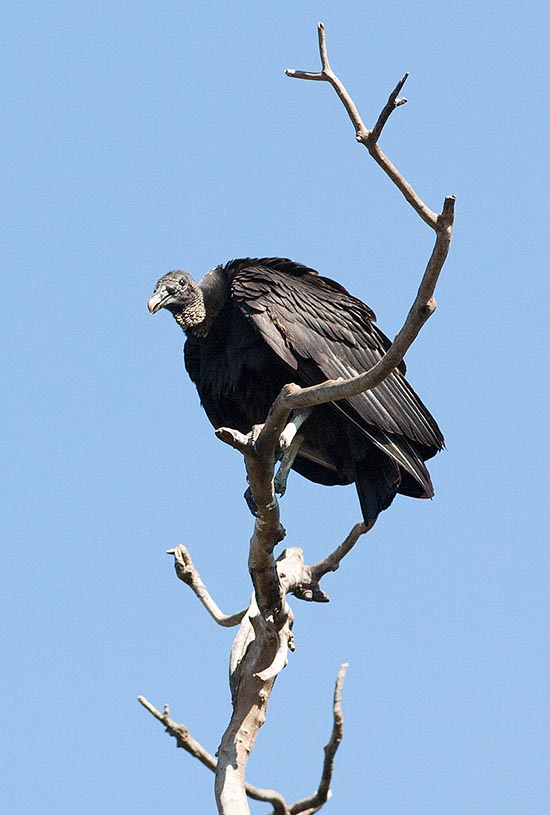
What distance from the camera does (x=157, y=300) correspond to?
6.29m

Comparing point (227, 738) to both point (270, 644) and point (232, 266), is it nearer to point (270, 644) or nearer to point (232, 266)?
point (270, 644)

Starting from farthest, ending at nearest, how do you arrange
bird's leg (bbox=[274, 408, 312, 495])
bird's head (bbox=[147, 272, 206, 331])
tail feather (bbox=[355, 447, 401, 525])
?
bird's head (bbox=[147, 272, 206, 331])
tail feather (bbox=[355, 447, 401, 525])
bird's leg (bbox=[274, 408, 312, 495])

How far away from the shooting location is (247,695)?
5.34 meters

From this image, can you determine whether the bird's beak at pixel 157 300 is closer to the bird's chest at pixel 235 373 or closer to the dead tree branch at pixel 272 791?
the bird's chest at pixel 235 373

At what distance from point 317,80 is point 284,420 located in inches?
49.0

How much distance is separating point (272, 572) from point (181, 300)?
1.70 meters

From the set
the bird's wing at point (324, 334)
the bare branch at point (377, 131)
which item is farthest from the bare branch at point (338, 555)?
the bare branch at point (377, 131)

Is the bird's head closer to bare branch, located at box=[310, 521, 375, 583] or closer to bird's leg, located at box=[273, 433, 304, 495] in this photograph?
bird's leg, located at box=[273, 433, 304, 495]

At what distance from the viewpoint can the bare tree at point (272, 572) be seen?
12.8 ft

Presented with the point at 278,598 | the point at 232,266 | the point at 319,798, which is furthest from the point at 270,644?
the point at 232,266

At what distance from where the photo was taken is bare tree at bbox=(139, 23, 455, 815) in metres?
3.90

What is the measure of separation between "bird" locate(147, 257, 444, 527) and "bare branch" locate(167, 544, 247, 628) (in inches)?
30.4

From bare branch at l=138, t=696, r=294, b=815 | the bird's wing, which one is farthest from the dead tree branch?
the bird's wing

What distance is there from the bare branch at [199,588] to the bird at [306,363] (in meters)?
0.77
